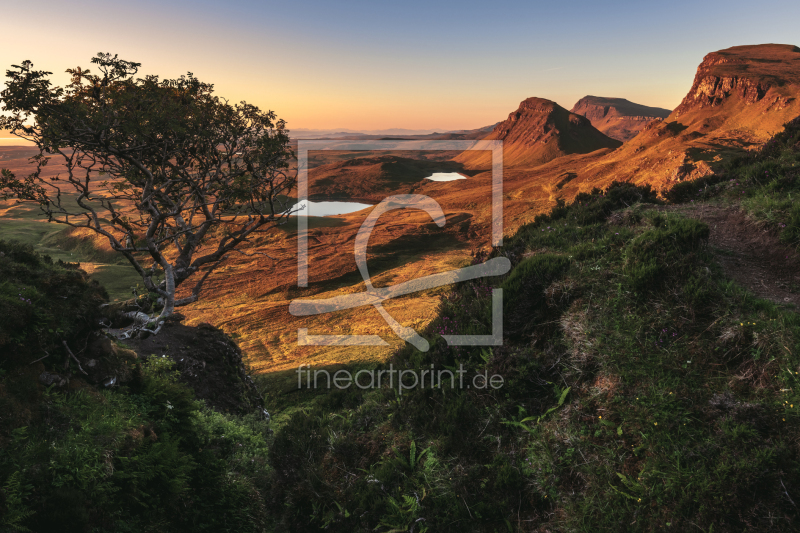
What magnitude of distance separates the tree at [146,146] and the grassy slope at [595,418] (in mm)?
7957

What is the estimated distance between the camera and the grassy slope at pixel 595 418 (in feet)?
13.8

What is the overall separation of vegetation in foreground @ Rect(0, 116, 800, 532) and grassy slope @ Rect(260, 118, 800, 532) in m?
0.03

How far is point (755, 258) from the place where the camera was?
275 inches

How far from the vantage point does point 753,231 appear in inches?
301

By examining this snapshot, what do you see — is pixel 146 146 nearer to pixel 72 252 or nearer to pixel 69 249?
pixel 72 252

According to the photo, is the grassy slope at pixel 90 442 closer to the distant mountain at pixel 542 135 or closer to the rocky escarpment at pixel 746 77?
the rocky escarpment at pixel 746 77

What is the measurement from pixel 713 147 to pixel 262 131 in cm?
5214

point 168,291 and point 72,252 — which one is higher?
point 168,291

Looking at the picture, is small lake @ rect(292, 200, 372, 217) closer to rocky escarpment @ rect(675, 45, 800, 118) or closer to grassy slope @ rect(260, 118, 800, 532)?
rocky escarpment @ rect(675, 45, 800, 118)

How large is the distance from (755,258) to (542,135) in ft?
426

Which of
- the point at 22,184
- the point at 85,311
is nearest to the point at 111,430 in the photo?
the point at 85,311

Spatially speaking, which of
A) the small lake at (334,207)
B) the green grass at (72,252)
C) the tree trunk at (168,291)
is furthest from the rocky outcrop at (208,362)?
the small lake at (334,207)

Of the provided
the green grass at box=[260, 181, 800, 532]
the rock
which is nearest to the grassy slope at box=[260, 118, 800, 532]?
the green grass at box=[260, 181, 800, 532]

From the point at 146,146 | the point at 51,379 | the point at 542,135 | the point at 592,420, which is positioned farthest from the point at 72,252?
the point at 542,135
